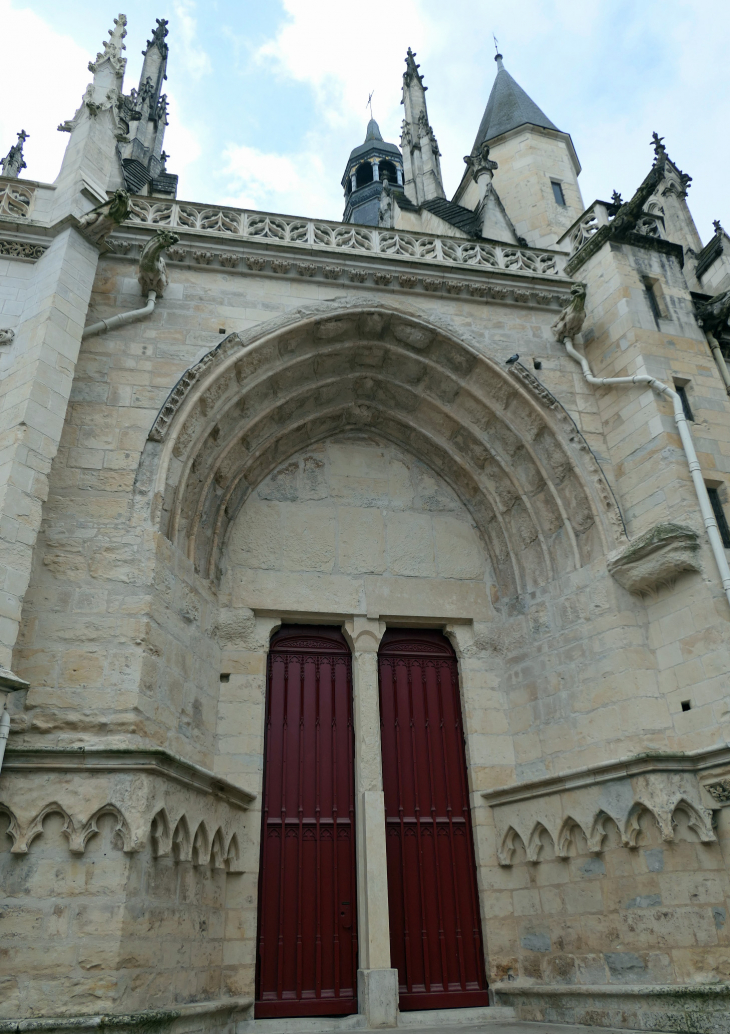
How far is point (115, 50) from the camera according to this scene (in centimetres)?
730

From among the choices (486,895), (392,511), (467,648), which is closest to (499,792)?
(486,895)

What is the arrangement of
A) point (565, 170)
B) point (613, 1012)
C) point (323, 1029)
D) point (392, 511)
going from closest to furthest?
point (613, 1012), point (323, 1029), point (392, 511), point (565, 170)

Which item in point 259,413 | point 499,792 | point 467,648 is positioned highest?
point 259,413

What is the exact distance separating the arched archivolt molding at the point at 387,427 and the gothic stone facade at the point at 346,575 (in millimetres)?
30

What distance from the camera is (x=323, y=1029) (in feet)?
16.9

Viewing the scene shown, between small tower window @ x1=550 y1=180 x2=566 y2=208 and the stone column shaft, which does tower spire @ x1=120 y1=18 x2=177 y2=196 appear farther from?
the stone column shaft

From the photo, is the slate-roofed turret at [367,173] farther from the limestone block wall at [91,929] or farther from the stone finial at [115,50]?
the limestone block wall at [91,929]

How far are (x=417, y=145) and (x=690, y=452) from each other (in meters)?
8.08

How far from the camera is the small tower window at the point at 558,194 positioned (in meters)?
9.62

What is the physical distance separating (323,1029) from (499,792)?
2.04 metres

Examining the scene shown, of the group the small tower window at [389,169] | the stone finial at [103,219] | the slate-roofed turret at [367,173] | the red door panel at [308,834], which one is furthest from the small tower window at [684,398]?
the small tower window at [389,169]

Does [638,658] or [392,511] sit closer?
[638,658]

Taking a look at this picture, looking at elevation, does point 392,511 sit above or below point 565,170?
below

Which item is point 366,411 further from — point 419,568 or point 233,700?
point 233,700
